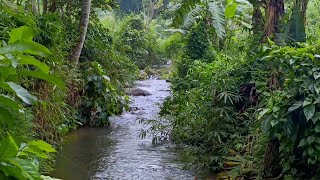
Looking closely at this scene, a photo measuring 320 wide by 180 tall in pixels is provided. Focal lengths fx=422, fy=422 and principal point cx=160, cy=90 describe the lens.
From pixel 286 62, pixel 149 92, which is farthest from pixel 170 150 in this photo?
pixel 149 92

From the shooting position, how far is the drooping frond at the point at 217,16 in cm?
697

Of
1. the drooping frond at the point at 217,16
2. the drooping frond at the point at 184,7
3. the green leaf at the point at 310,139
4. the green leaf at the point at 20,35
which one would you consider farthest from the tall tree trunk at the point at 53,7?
the green leaf at the point at 20,35

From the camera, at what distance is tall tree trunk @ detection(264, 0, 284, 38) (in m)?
6.05

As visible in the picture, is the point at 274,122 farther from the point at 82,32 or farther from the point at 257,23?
the point at 82,32

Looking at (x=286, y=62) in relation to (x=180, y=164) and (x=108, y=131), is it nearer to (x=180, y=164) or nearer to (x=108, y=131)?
(x=180, y=164)

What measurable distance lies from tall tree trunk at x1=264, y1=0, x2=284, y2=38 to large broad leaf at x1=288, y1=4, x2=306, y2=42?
0.36 metres

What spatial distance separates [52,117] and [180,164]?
6.21 feet

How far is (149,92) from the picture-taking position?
12.7m

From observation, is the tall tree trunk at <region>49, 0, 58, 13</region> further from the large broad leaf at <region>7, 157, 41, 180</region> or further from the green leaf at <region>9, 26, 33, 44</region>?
the large broad leaf at <region>7, 157, 41, 180</region>

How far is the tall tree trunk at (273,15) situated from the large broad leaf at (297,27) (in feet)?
1.19

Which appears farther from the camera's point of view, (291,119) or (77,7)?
(77,7)

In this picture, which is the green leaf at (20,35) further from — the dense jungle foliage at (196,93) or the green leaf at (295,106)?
the green leaf at (295,106)

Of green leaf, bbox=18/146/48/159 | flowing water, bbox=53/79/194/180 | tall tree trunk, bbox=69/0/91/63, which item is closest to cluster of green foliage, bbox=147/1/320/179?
flowing water, bbox=53/79/194/180

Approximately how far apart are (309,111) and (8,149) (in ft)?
9.71
